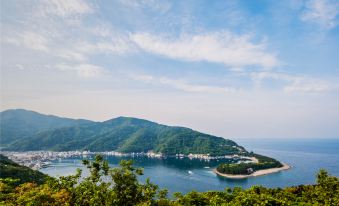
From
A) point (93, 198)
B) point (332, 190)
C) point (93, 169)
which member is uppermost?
point (93, 169)

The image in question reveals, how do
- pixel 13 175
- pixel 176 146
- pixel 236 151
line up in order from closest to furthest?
1. pixel 13 175
2. pixel 236 151
3. pixel 176 146

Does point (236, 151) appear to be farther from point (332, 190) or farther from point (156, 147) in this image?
point (332, 190)

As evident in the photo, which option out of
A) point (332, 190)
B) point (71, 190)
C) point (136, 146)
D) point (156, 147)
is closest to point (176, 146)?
point (156, 147)

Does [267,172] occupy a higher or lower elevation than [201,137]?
lower

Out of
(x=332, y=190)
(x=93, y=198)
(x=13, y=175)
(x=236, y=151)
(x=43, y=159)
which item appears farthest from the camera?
(x=236, y=151)

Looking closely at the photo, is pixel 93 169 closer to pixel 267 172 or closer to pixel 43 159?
pixel 267 172

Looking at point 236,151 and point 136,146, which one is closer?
point 236,151

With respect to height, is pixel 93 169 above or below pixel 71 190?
above

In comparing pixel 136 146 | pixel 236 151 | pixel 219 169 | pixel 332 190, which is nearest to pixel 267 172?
pixel 219 169

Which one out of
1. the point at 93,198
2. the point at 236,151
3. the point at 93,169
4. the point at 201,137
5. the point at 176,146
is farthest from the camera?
the point at 201,137
